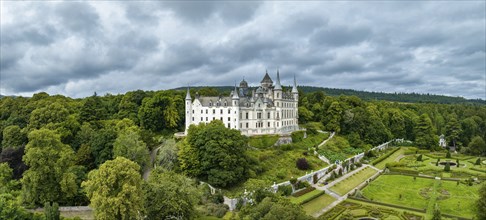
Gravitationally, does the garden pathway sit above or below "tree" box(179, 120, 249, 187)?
below

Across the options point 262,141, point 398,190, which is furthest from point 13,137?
point 398,190

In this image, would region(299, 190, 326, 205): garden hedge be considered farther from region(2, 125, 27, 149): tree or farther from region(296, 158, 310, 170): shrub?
region(2, 125, 27, 149): tree

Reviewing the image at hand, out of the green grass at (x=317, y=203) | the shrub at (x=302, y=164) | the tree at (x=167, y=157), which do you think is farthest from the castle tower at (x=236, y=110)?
the green grass at (x=317, y=203)

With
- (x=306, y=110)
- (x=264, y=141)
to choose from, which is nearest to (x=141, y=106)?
(x=264, y=141)

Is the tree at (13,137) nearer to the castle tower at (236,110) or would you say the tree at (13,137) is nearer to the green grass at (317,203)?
the castle tower at (236,110)

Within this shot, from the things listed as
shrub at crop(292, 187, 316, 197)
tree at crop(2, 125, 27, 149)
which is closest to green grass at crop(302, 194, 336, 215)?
shrub at crop(292, 187, 316, 197)

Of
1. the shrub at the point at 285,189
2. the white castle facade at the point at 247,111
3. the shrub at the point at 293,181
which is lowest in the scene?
the shrub at the point at 285,189
